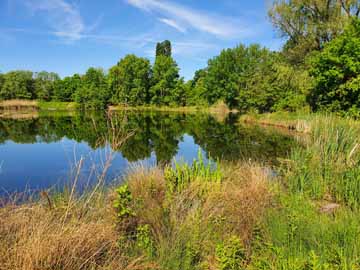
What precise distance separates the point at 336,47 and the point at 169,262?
64.4ft

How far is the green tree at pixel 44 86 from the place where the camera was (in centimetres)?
5856

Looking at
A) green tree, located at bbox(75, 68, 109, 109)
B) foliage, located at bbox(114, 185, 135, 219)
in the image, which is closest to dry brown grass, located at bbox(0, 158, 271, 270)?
foliage, located at bbox(114, 185, 135, 219)

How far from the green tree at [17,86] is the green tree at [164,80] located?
932 inches

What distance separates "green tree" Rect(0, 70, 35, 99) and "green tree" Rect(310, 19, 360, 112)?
51.3 m

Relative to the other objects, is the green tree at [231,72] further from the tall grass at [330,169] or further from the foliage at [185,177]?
the foliage at [185,177]

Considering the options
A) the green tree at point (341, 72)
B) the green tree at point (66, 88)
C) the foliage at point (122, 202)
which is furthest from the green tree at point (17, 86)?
the foliage at point (122, 202)

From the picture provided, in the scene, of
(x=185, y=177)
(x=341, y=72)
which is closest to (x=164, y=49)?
(x=341, y=72)

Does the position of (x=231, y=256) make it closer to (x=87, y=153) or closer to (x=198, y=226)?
(x=198, y=226)

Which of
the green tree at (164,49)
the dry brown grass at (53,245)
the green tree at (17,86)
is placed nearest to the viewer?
the dry brown grass at (53,245)

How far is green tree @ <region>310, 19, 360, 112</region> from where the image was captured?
17.6 meters

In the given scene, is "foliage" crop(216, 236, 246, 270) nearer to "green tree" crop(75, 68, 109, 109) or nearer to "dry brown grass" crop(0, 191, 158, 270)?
"dry brown grass" crop(0, 191, 158, 270)

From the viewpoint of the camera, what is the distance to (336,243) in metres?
3.24

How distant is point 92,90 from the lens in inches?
1943

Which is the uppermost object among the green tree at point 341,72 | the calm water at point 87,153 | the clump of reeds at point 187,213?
the green tree at point 341,72
